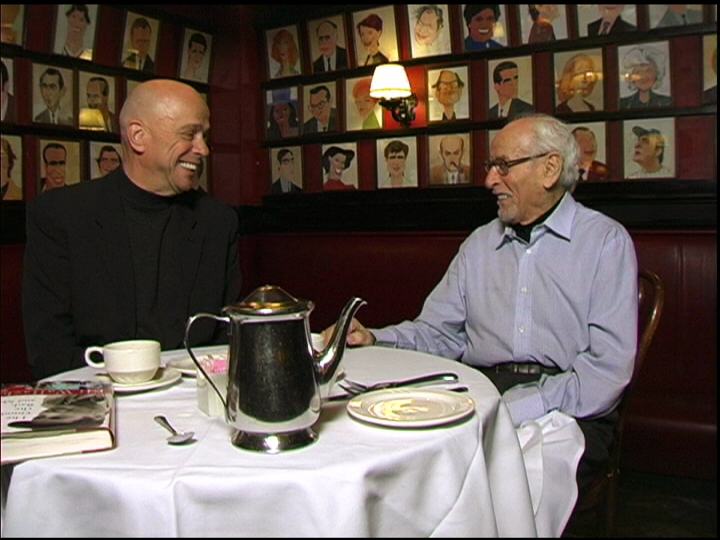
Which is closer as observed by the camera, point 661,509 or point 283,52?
point 661,509

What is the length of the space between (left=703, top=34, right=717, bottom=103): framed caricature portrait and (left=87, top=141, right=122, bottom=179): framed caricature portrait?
322 centimetres

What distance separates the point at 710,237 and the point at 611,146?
2.35ft

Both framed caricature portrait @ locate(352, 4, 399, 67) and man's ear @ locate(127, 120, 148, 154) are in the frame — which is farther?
framed caricature portrait @ locate(352, 4, 399, 67)

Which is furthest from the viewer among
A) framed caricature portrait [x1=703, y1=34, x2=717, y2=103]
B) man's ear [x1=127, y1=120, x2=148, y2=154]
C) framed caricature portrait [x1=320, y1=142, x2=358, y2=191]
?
framed caricature portrait [x1=320, y1=142, x2=358, y2=191]

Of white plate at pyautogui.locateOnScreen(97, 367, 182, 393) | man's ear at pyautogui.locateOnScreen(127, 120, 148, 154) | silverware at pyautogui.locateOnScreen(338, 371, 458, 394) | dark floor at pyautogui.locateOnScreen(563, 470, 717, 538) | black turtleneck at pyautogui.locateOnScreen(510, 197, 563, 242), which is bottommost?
dark floor at pyautogui.locateOnScreen(563, 470, 717, 538)

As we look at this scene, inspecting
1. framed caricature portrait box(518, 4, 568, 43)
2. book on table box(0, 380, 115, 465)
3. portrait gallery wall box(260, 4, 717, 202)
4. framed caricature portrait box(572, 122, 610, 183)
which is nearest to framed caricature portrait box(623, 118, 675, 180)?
portrait gallery wall box(260, 4, 717, 202)

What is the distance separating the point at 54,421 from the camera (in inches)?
48.3

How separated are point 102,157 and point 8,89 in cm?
63

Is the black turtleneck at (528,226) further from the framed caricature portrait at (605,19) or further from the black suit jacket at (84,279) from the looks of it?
the framed caricature portrait at (605,19)

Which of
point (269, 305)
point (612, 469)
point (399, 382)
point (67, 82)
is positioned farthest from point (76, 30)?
point (612, 469)

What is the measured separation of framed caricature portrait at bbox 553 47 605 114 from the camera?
3.75 meters

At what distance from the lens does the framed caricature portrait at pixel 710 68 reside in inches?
136

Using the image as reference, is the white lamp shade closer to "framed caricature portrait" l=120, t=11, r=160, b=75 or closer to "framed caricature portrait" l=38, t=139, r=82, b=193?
"framed caricature portrait" l=120, t=11, r=160, b=75

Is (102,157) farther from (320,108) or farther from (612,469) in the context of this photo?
(612,469)
